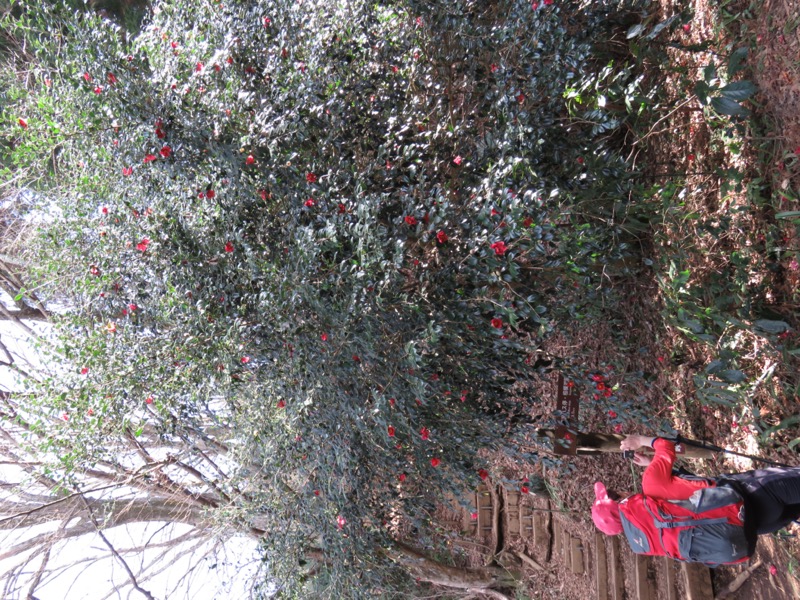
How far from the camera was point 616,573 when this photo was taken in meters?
4.38

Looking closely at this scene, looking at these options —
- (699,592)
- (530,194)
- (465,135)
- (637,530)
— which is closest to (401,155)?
(465,135)

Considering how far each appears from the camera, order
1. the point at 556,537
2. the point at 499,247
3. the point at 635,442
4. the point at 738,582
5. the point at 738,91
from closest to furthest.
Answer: the point at 738,91 → the point at 499,247 → the point at 635,442 → the point at 738,582 → the point at 556,537

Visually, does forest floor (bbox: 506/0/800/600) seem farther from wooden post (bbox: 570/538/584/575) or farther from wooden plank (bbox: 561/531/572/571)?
wooden plank (bbox: 561/531/572/571)

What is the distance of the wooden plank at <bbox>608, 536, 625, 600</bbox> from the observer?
4.34 m

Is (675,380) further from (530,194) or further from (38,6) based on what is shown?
(38,6)

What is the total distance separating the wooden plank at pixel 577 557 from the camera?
4.96 m

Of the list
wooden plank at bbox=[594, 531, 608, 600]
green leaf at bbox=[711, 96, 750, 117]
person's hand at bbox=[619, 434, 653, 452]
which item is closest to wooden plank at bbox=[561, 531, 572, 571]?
wooden plank at bbox=[594, 531, 608, 600]

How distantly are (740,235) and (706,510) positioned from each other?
1370mm

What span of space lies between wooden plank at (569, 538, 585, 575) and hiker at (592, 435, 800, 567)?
8.01 feet

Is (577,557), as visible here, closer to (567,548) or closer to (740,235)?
(567,548)

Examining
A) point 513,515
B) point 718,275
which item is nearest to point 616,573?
point 513,515

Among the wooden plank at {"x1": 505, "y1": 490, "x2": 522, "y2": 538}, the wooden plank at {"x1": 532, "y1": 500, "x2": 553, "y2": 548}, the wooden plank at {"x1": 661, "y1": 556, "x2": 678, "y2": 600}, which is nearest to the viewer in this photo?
the wooden plank at {"x1": 661, "y1": 556, "x2": 678, "y2": 600}

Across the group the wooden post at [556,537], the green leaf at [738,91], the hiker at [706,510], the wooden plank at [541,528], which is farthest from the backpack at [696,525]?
the wooden plank at [541,528]

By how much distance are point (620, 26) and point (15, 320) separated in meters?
7.21
